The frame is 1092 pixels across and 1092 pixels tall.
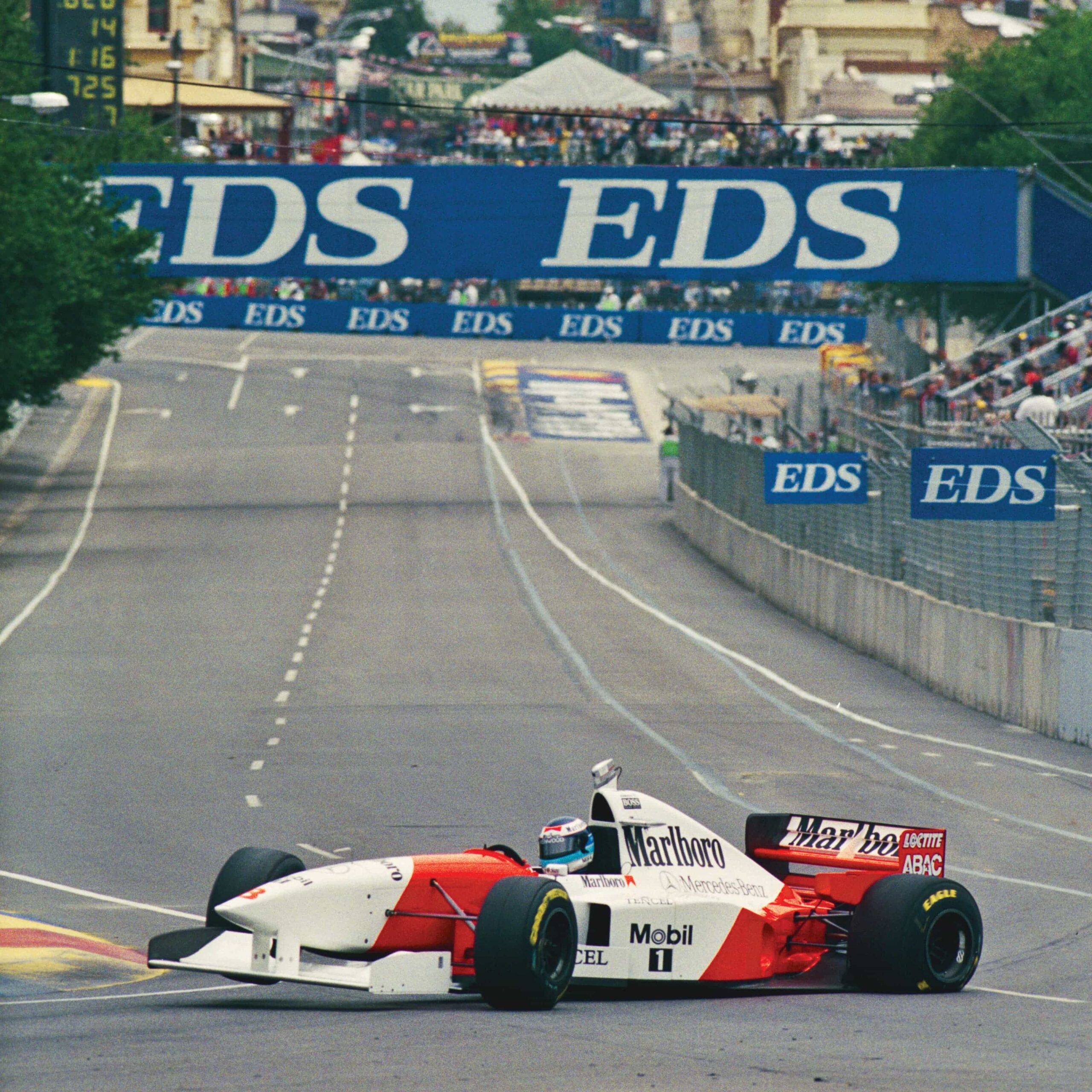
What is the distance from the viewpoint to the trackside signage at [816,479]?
100.0 ft

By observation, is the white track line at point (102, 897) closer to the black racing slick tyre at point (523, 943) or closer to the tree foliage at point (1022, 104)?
the black racing slick tyre at point (523, 943)

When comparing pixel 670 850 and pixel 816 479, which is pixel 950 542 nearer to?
pixel 816 479

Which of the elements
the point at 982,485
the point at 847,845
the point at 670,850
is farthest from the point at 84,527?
the point at 670,850

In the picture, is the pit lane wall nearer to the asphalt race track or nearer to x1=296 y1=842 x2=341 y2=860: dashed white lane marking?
the asphalt race track

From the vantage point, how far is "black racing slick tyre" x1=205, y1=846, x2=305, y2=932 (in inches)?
434

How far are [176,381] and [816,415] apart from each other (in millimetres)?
29501

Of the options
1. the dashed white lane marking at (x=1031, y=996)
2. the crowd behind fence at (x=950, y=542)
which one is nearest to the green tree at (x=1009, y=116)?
the crowd behind fence at (x=950, y=542)

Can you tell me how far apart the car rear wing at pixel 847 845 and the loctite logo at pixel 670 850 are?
0.90m

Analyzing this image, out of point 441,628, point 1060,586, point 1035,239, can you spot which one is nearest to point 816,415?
point 1035,239

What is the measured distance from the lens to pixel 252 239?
43.2 meters

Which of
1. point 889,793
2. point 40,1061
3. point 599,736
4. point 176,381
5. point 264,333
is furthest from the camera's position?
point 264,333

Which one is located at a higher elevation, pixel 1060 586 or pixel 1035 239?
pixel 1035 239

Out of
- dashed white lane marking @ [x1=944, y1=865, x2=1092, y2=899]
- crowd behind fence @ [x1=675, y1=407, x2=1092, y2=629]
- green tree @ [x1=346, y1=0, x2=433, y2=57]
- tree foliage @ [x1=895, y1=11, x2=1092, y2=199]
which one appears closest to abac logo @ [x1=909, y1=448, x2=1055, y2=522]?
crowd behind fence @ [x1=675, y1=407, x2=1092, y2=629]

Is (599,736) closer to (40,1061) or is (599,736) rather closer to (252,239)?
(40,1061)
